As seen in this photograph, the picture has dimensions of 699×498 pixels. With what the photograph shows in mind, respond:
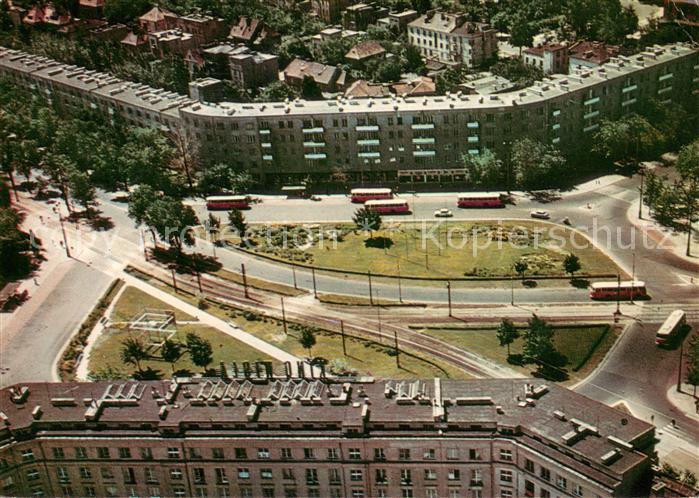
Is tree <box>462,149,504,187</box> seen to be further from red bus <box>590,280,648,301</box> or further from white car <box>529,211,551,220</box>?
red bus <box>590,280,648,301</box>

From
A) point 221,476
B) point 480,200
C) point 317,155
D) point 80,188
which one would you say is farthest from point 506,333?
point 80,188

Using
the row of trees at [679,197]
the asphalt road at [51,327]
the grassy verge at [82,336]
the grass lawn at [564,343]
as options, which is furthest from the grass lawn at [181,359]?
the row of trees at [679,197]

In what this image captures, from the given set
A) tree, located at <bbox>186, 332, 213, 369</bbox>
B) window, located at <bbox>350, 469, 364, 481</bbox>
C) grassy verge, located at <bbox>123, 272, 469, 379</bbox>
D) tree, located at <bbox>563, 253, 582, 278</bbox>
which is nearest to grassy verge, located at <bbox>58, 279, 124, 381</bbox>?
tree, located at <bbox>186, 332, 213, 369</bbox>

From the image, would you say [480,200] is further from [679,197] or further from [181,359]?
[181,359]

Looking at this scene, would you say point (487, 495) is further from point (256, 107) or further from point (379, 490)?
point (256, 107)

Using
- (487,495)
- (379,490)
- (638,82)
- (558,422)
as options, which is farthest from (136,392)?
(638,82)
